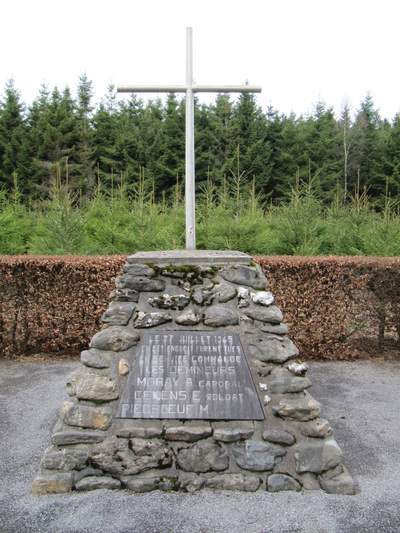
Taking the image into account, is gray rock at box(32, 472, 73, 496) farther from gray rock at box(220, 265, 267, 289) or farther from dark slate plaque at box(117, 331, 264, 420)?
gray rock at box(220, 265, 267, 289)

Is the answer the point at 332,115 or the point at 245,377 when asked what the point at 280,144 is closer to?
the point at 332,115

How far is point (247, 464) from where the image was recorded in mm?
2551

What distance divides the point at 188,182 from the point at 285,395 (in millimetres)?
1941

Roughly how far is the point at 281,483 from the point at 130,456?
3.01 feet

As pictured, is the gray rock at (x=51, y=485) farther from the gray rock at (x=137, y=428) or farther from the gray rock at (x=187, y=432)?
the gray rock at (x=187, y=432)

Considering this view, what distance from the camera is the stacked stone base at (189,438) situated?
2525 mm

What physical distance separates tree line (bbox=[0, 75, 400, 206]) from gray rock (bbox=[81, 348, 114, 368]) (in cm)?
1953

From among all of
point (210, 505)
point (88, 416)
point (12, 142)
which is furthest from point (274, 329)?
point (12, 142)

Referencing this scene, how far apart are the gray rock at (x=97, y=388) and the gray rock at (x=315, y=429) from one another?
1.20 metres

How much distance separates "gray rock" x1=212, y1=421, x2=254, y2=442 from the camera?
2.57 meters

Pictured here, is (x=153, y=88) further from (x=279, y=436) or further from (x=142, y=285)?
(x=279, y=436)

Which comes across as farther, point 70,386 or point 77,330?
point 77,330

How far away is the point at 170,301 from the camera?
10.2ft

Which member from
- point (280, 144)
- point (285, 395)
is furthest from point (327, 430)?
point (280, 144)
